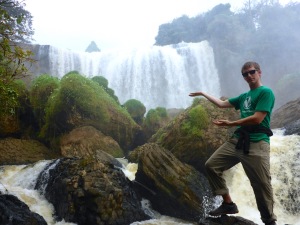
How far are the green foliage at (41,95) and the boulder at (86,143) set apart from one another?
2230 mm

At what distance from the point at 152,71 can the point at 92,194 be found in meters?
25.8

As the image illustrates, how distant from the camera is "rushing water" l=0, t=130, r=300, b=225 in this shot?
8.17 meters

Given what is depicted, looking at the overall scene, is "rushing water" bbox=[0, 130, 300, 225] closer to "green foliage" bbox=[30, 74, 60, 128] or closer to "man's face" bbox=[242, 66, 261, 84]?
"green foliage" bbox=[30, 74, 60, 128]

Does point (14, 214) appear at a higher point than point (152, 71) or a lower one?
lower

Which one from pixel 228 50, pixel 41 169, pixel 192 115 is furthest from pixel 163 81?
pixel 41 169

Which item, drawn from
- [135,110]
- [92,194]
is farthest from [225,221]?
[135,110]

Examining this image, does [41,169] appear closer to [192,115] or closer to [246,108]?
[192,115]

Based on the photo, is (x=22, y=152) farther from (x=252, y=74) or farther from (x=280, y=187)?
(x=252, y=74)

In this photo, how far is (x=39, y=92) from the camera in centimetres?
1448

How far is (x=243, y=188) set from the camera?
9602 millimetres

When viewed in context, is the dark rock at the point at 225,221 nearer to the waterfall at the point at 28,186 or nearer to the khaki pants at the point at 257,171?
the khaki pants at the point at 257,171

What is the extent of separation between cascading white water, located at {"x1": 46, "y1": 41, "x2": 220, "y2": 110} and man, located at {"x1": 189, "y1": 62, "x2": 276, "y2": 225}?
26772 millimetres

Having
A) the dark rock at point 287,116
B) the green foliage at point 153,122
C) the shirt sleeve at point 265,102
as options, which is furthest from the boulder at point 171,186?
the dark rock at point 287,116

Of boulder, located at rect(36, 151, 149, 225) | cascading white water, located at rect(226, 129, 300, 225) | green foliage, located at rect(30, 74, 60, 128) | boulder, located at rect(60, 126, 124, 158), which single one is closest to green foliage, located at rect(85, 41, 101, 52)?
green foliage, located at rect(30, 74, 60, 128)
